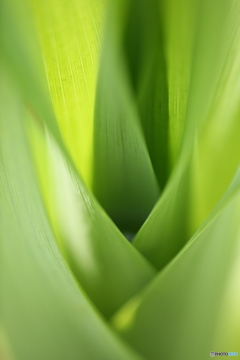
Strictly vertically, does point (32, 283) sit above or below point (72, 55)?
below

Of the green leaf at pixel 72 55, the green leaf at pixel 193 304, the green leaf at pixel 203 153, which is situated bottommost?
the green leaf at pixel 193 304

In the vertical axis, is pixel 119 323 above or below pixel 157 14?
below

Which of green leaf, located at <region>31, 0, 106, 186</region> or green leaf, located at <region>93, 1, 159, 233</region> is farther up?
green leaf, located at <region>31, 0, 106, 186</region>

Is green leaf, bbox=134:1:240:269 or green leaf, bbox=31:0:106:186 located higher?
green leaf, bbox=31:0:106:186

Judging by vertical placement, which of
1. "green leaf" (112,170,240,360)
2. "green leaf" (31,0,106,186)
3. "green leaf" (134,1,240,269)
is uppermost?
"green leaf" (31,0,106,186)

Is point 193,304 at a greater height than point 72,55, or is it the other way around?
point 72,55

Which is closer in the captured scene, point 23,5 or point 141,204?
point 23,5

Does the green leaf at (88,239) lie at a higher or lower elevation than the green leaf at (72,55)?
lower

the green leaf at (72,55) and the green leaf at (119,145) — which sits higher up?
the green leaf at (72,55)

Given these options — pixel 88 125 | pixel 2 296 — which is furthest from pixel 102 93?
pixel 2 296

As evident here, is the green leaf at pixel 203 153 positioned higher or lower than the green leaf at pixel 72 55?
lower

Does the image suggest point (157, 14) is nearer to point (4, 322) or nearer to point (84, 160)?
point (84, 160)
